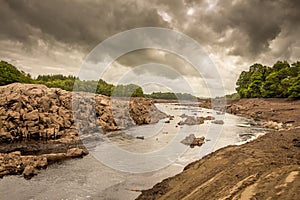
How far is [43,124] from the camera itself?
24.1m

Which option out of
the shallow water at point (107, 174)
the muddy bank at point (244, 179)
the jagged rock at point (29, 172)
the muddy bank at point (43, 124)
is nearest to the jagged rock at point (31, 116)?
the muddy bank at point (43, 124)

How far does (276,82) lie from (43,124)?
60.1m

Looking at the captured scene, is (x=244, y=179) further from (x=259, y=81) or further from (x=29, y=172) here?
(x=259, y=81)

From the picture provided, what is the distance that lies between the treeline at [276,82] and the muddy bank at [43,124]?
43167mm

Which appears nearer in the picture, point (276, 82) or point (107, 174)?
point (107, 174)

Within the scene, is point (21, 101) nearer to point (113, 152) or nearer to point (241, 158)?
point (113, 152)

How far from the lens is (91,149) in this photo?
19578mm

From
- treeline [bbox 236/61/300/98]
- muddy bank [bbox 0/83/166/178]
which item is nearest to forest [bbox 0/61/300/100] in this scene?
treeline [bbox 236/61/300/98]

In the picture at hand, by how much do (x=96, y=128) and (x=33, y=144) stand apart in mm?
9654

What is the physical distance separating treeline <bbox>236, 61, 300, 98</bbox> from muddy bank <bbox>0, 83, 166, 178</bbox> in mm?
43167

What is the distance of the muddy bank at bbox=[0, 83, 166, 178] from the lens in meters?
15.1

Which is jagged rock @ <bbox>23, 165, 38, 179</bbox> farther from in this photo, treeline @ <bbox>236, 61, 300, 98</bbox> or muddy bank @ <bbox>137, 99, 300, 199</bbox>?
treeline @ <bbox>236, 61, 300, 98</bbox>

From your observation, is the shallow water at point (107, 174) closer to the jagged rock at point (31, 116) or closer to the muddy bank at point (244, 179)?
the muddy bank at point (244, 179)

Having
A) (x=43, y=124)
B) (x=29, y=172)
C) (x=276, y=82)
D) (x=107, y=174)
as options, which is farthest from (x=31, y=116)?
(x=276, y=82)
